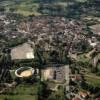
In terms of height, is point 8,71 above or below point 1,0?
below

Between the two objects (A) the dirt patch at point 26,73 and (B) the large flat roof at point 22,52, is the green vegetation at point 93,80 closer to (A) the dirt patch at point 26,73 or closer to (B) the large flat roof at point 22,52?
(A) the dirt patch at point 26,73

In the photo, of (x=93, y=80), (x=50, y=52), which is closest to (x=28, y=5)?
(x=50, y=52)

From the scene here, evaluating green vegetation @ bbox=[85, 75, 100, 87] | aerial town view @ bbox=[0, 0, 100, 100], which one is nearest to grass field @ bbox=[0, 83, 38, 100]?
aerial town view @ bbox=[0, 0, 100, 100]

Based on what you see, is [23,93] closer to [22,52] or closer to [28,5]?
[22,52]

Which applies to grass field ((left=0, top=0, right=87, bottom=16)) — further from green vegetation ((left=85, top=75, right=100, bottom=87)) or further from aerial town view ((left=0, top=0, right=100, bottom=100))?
green vegetation ((left=85, top=75, right=100, bottom=87))

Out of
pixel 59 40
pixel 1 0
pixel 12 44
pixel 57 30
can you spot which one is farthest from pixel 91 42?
pixel 1 0

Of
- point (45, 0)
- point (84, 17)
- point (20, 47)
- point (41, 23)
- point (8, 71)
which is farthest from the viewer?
point (45, 0)

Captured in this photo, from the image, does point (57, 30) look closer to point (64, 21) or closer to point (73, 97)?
point (64, 21)

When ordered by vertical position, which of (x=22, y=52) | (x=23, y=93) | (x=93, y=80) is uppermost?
(x=22, y=52)

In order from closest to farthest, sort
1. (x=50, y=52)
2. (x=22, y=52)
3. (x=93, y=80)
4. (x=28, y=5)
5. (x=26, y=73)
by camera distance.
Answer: (x=93, y=80)
(x=26, y=73)
(x=50, y=52)
(x=22, y=52)
(x=28, y=5)

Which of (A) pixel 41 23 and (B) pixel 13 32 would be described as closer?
(B) pixel 13 32
